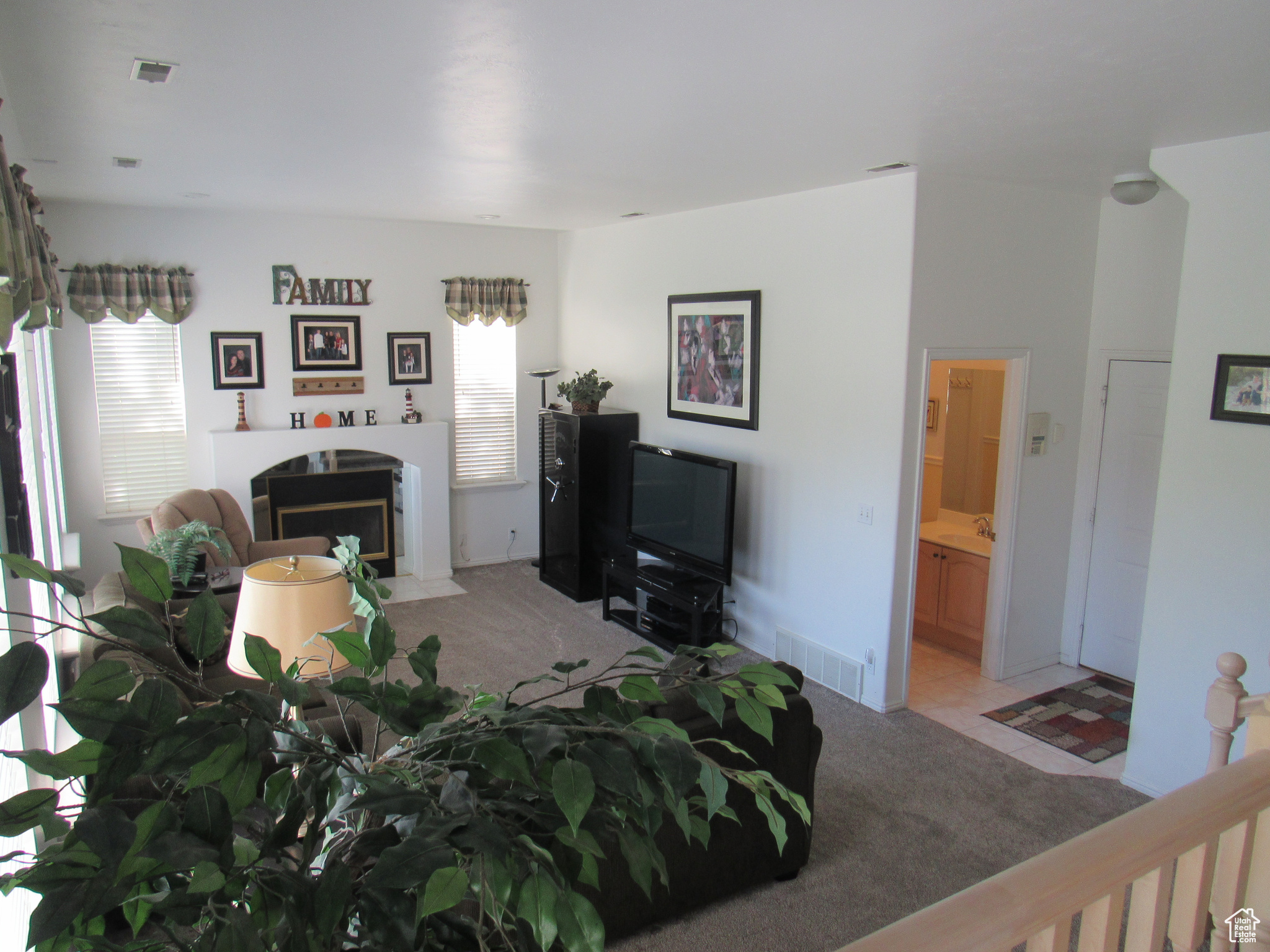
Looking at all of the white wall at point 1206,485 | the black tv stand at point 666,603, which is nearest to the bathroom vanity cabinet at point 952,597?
the black tv stand at point 666,603

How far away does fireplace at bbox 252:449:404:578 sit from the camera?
260 inches

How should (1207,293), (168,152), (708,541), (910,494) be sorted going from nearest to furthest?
(1207,293), (168,152), (910,494), (708,541)

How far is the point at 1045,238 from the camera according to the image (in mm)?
4824

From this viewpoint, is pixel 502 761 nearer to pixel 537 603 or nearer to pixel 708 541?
pixel 708 541

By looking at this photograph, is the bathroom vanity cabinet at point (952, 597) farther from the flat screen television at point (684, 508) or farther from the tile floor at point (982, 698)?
the flat screen television at point (684, 508)

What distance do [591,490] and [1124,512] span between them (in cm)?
363

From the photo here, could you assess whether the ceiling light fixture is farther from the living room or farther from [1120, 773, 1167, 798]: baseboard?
[1120, 773, 1167, 798]: baseboard

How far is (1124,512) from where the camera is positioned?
5.09 m

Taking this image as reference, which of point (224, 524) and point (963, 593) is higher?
point (224, 524)

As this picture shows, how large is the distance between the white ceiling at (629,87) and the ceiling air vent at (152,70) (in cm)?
4

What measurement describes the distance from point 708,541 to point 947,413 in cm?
219

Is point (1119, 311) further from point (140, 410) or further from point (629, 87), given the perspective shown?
point (140, 410)

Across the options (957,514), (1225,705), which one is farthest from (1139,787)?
(957,514)

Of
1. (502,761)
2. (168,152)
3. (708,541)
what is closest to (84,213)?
(168,152)
